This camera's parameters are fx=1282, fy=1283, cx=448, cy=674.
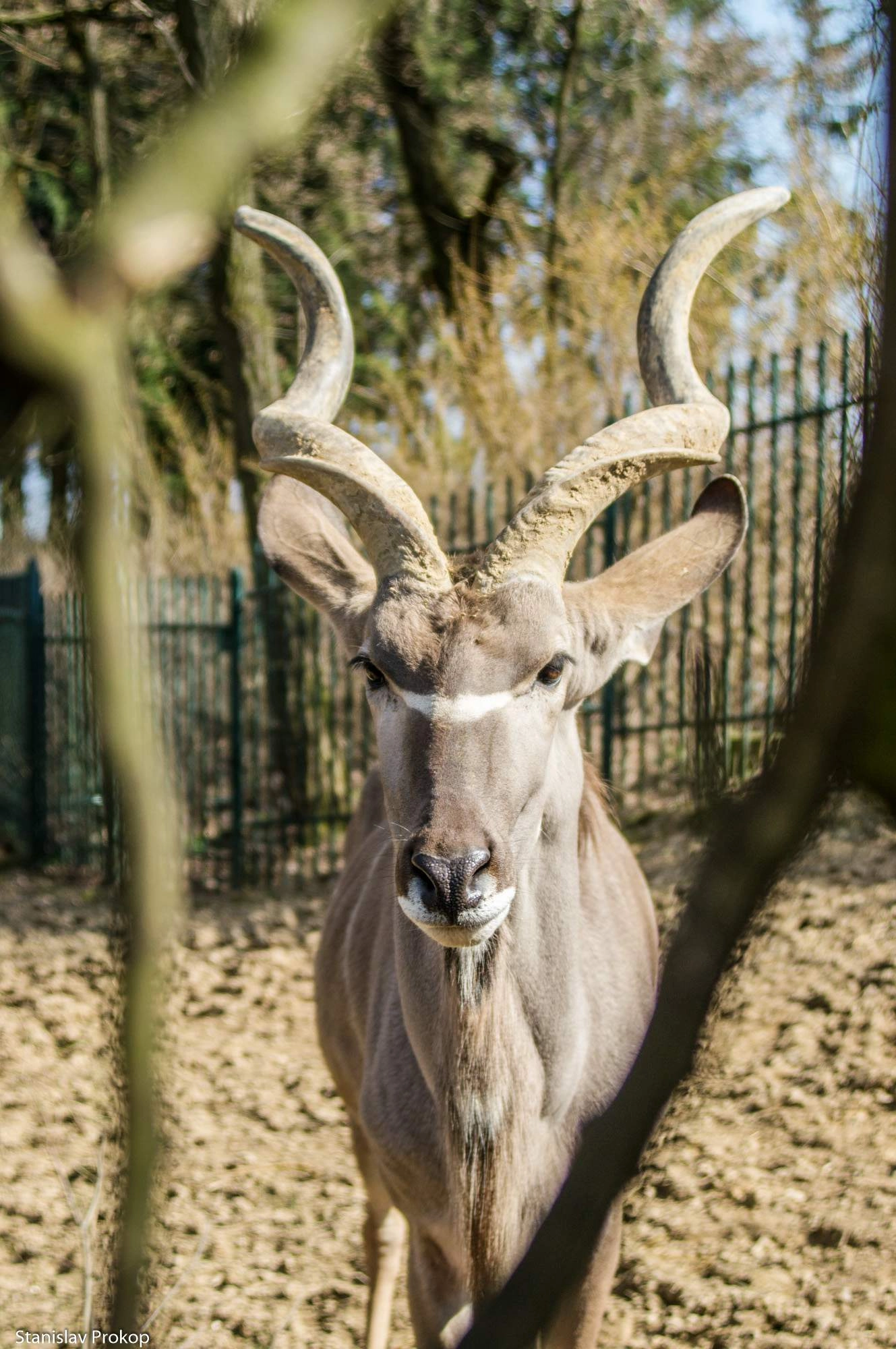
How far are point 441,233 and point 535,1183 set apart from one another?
13.2 metres

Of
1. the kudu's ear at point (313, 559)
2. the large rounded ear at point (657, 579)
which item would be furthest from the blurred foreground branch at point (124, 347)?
the kudu's ear at point (313, 559)

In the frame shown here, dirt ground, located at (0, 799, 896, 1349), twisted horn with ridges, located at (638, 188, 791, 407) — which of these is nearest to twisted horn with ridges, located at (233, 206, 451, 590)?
twisted horn with ridges, located at (638, 188, 791, 407)

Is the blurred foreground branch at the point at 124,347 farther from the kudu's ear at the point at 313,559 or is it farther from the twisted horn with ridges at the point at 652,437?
the kudu's ear at the point at 313,559

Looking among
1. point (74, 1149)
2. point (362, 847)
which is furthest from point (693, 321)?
point (74, 1149)

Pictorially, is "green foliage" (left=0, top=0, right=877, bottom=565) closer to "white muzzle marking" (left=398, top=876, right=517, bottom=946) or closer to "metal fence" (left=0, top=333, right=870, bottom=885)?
"metal fence" (left=0, top=333, right=870, bottom=885)

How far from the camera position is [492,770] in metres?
2.69

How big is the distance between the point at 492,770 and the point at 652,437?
991 millimetres

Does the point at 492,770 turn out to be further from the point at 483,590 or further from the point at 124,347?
the point at 124,347

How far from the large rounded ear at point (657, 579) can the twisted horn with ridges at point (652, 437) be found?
0.46 feet

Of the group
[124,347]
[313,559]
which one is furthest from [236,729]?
[124,347]

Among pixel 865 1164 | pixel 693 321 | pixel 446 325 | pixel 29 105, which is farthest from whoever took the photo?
pixel 446 325

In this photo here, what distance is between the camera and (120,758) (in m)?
0.74

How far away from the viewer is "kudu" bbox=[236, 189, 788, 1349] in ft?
8.98

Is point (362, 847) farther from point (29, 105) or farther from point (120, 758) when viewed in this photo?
point (120, 758)
